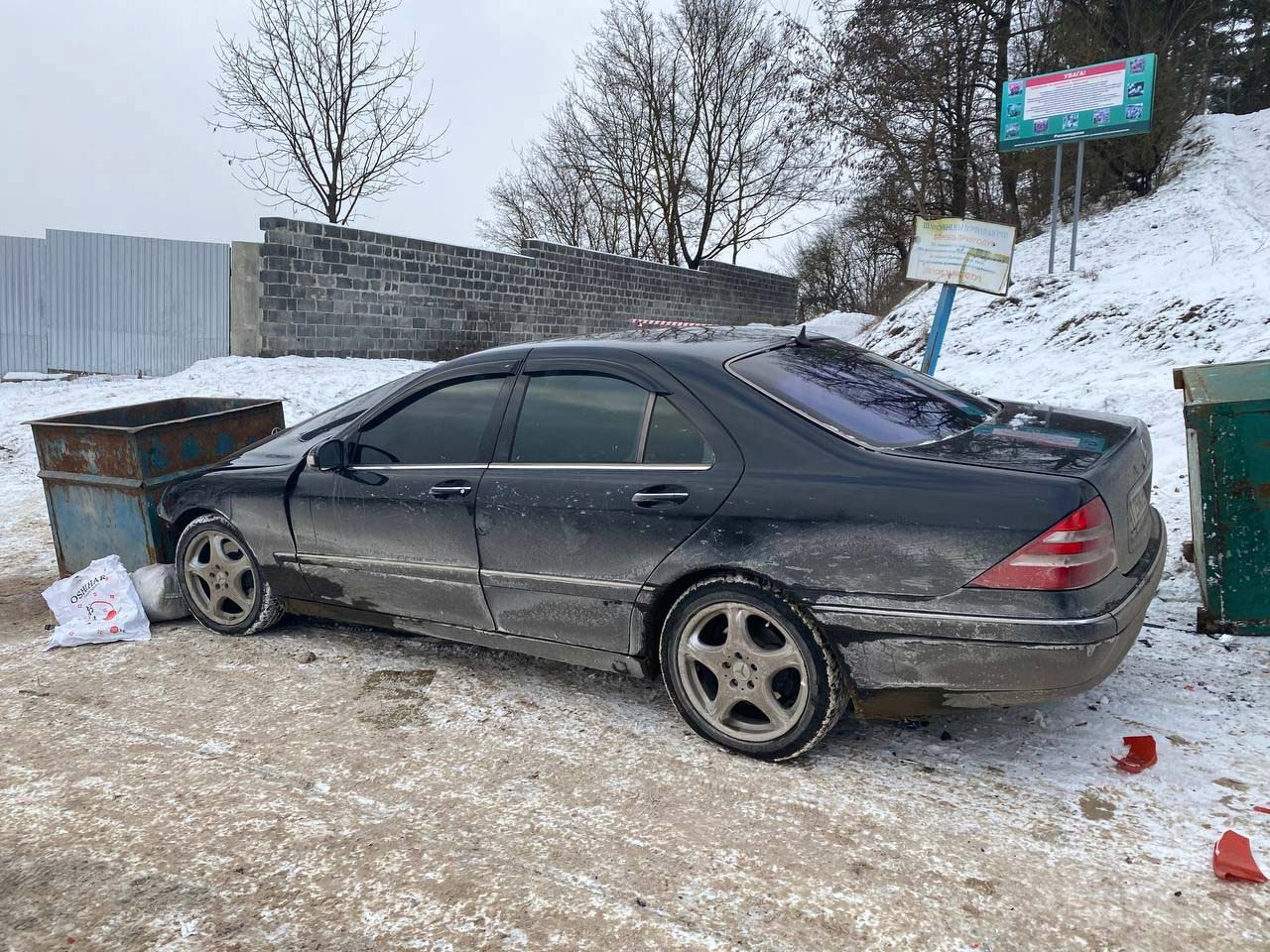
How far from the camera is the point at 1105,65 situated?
1240cm

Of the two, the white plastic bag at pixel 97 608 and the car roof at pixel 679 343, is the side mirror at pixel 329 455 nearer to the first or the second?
the car roof at pixel 679 343

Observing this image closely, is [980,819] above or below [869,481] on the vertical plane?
below

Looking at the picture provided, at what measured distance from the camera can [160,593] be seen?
4.77 meters

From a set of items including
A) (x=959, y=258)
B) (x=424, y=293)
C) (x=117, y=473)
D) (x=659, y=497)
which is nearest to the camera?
(x=659, y=497)

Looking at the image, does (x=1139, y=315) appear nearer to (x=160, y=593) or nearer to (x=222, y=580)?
(x=222, y=580)

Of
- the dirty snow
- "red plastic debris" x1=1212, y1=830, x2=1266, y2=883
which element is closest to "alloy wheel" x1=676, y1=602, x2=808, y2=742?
the dirty snow

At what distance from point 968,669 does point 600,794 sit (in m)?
1.29

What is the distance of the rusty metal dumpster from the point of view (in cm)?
499

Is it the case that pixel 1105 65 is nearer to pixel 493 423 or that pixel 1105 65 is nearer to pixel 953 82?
pixel 953 82

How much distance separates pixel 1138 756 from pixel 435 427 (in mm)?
3075

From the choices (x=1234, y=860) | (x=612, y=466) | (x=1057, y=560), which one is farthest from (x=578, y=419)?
(x=1234, y=860)

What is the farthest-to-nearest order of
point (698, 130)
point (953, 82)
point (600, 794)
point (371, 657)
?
point (698, 130), point (953, 82), point (371, 657), point (600, 794)

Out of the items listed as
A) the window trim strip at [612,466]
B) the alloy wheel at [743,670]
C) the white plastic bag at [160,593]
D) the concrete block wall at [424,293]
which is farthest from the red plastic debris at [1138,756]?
the concrete block wall at [424,293]

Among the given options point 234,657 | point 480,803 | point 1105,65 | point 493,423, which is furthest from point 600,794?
point 1105,65
